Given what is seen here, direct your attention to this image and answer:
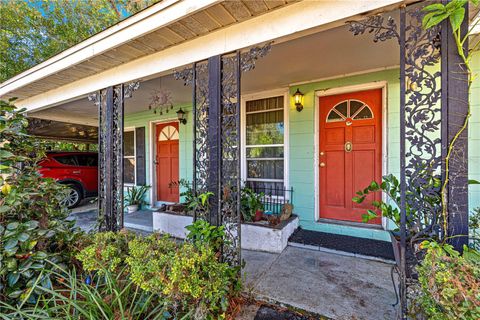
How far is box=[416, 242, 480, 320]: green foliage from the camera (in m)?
0.95

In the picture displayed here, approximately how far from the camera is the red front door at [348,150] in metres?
2.98

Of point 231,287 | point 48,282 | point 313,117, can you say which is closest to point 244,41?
point 313,117

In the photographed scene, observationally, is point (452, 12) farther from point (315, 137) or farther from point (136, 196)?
point (136, 196)

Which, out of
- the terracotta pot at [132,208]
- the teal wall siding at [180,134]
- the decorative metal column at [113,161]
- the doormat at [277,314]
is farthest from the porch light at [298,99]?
the terracotta pot at [132,208]

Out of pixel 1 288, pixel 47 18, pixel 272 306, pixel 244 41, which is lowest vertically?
pixel 272 306

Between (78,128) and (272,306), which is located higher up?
(78,128)

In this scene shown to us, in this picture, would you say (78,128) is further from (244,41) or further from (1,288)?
(244,41)

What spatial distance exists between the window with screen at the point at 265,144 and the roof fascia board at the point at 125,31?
2.18m

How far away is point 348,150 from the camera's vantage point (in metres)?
3.12

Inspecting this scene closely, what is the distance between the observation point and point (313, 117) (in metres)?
3.28

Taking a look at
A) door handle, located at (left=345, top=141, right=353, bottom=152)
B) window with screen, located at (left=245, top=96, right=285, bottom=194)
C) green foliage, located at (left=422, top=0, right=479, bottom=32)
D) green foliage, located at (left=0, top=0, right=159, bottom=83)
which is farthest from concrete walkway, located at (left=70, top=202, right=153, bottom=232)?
green foliage, located at (left=0, top=0, right=159, bottom=83)

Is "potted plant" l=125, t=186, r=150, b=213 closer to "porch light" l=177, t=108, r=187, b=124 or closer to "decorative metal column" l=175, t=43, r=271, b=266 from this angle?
"porch light" l=177, t=108, r=187, b=124

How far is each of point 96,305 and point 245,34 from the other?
91.9 inches

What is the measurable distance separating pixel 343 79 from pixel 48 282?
3865 millimetres
